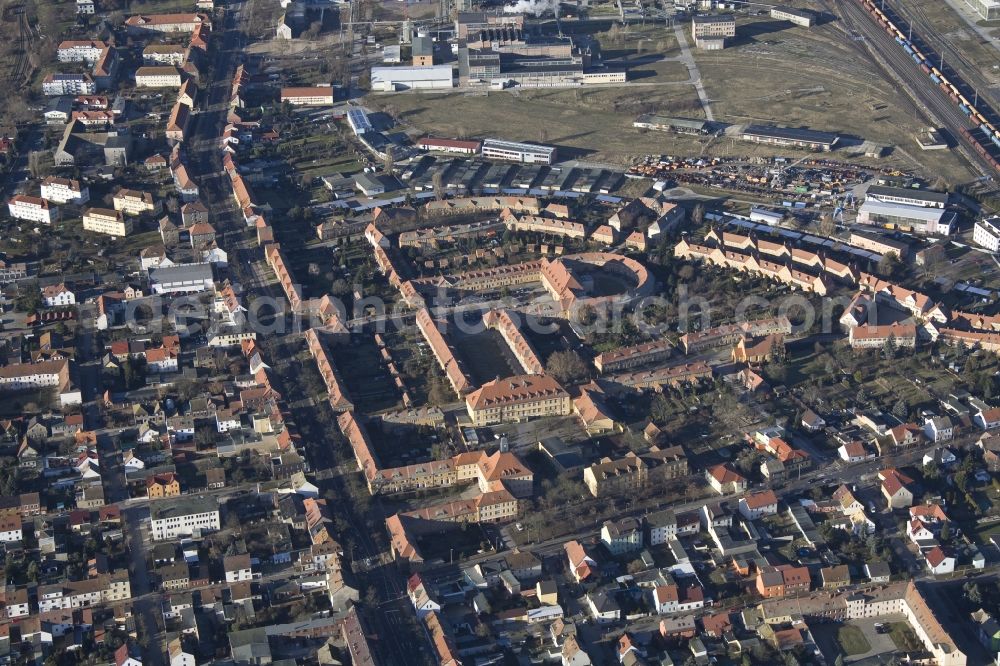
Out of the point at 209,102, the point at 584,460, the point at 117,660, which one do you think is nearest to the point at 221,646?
the point at 117,660

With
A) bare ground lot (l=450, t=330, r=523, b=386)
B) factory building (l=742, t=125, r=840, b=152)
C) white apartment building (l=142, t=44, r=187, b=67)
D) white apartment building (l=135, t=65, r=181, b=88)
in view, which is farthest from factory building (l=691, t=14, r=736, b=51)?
bare ground lot (l=450, t=330, r=523, b=386)

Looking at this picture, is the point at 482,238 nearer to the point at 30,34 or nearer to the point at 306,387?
the point at 306,387

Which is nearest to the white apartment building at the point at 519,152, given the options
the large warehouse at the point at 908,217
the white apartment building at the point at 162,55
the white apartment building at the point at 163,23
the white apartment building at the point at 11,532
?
the large warehouse at the point at 908,217

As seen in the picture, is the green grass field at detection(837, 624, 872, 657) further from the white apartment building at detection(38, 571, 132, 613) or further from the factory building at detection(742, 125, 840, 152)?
the factory building at detection(742, 125, 840, 152)

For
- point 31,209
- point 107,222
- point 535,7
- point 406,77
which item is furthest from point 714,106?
point 31,209

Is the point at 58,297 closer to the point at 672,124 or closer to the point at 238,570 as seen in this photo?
the point at 238,570
